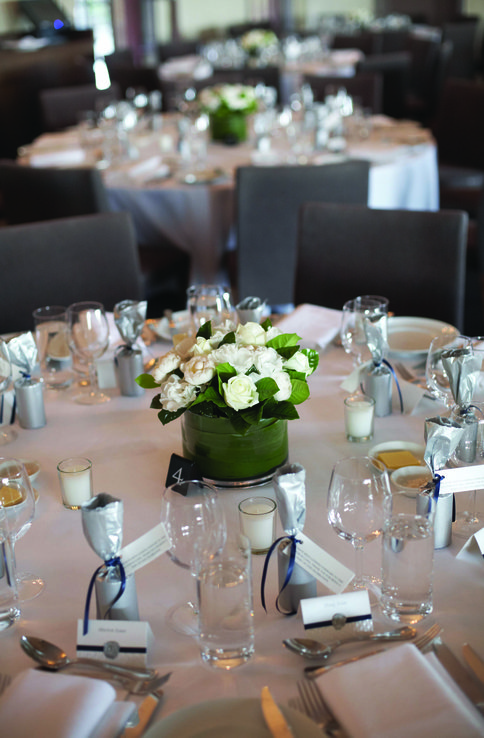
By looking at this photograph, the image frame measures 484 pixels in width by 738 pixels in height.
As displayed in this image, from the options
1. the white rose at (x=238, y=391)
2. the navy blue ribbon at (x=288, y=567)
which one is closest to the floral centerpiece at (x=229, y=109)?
the white rose at (x=238, y=391)

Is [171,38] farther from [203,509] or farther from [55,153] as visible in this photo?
[203,509]

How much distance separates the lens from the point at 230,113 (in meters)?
4.08

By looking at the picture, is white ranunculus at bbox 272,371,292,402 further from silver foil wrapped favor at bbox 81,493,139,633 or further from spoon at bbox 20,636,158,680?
spoon at bbox 20,636,158,680

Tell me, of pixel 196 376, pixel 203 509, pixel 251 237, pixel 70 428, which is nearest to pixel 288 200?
pixel 251 237

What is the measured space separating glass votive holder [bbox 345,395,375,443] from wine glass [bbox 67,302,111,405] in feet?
1.78

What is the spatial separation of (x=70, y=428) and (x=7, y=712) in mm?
773

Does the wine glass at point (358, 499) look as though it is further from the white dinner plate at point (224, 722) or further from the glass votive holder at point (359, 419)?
the glass votive holder at point (359, 419)

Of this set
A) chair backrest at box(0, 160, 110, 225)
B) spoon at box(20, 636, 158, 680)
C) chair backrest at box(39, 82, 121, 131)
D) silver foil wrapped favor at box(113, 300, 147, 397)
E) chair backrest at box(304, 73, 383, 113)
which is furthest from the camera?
chair backrest at box(304, 73, 383, 113)

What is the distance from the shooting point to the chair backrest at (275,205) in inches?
111

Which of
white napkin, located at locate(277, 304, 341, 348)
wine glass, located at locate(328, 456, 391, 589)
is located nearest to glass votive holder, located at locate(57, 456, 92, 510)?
wine glass, located at locate(328, 456, 391, 589)

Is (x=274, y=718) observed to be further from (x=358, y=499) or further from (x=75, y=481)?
(x=75, y=481)

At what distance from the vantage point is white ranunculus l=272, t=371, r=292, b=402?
1209mm

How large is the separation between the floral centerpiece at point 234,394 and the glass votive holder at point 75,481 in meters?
0.15

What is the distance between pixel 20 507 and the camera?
1098 mm
